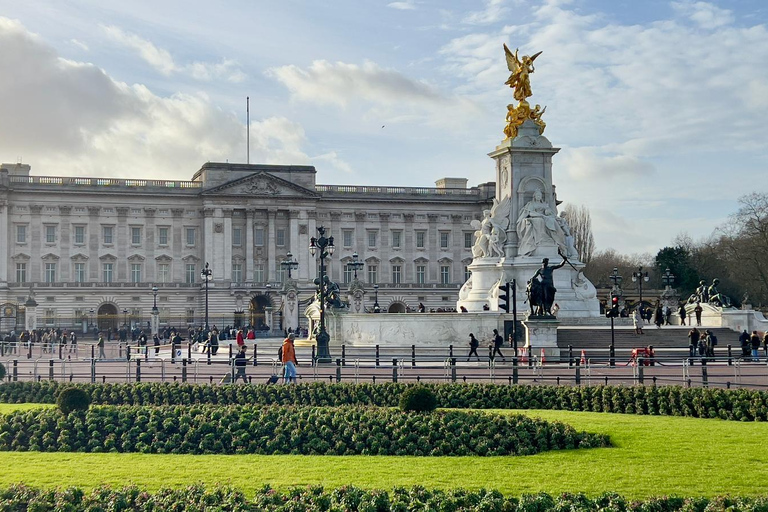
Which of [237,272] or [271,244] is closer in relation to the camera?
[237,272]

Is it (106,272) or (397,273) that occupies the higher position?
(106,272)

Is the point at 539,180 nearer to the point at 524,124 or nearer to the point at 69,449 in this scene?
the point at 524,124

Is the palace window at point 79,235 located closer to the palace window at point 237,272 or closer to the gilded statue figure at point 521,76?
the palace window at point 237,272

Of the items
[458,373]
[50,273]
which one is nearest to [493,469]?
[458,373]

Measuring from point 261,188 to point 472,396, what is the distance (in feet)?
255

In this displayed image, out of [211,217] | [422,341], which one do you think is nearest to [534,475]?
[422,341]

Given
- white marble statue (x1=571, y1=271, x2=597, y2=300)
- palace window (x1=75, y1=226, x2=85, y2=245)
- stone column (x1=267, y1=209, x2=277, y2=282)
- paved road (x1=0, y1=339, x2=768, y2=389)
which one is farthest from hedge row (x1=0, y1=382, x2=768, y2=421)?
palace window (x1=75, y1=226, x2=85, y2=245)

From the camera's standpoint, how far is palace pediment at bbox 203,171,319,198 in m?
97.1

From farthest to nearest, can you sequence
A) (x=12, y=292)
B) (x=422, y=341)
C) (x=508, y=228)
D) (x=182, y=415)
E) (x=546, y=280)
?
1. (x=12, y=292)
2. (x=508, y=228)
3. (x=422, y=341)
4. (x=546, y=280)
5. (x=182, y=415)

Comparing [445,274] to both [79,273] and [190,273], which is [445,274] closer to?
[190,273]

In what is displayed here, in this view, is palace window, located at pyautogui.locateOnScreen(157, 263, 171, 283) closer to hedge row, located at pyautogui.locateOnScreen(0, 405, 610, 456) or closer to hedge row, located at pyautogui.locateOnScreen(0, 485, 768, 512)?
hedge row, located at pyautogui.locateOnScreen(0, 405, 610, 456)

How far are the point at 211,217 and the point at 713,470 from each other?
281 ft

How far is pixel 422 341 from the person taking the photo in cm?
4366

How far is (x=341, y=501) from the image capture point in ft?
41.3
